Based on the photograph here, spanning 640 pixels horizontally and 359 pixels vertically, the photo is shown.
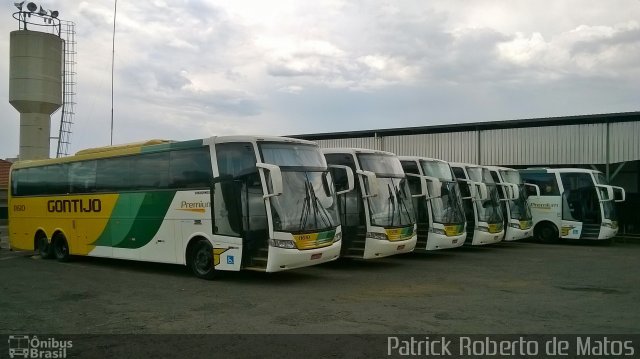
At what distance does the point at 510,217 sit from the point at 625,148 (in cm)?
934

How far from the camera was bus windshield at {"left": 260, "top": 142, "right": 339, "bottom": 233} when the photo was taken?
11.0 meters

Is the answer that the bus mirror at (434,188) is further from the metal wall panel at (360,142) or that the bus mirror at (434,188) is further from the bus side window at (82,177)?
the metal wall panel at (360,142)

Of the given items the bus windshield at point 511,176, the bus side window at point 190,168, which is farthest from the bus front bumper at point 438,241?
the bus side window at point 190,168

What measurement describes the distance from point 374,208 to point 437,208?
9.77ft

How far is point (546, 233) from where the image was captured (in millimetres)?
22219

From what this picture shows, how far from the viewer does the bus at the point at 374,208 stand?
1336 centimetres

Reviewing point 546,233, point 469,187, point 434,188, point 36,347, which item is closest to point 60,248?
point 36,347

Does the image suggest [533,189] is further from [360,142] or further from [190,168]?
[190,168]

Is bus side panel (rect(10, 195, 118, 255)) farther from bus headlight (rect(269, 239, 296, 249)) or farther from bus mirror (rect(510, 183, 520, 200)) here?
bus mirror (rect(510, 183, 520, 200))

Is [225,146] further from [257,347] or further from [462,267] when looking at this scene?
[462,267]

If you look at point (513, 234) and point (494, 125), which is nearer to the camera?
point (513, 234)

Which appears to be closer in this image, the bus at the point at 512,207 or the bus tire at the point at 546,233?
the bus at the point at 512,207

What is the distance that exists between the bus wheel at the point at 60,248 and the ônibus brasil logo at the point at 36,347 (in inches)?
382

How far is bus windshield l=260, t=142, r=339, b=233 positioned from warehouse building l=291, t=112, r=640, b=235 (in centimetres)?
1805
